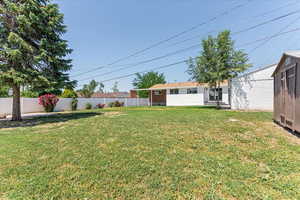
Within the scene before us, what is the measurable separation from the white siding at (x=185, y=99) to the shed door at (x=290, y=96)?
13.7m

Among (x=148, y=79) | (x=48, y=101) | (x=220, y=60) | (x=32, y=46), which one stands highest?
(x=148, y=79)

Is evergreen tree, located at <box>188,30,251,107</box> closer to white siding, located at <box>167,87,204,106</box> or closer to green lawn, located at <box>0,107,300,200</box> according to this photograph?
white siding, located at <box>167,87,204,106</box>

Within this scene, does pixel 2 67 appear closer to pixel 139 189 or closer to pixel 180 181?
pixel 139 189

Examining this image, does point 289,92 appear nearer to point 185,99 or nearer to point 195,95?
point 195,95

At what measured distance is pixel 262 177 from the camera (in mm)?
2465

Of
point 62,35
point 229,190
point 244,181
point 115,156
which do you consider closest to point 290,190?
point 244,181

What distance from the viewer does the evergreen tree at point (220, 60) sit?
12.5 meters

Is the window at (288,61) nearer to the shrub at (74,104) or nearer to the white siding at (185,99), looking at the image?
the white siding at (185,99)

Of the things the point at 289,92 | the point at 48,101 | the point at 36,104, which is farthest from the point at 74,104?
the point at 289,92

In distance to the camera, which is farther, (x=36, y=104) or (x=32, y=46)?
(x=36, y=104)

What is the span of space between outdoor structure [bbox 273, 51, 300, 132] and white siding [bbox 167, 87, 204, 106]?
12706 mm

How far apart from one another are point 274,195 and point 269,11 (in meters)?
11.9

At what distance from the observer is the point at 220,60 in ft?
41.4

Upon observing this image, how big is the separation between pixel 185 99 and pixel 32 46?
56.5 ft
